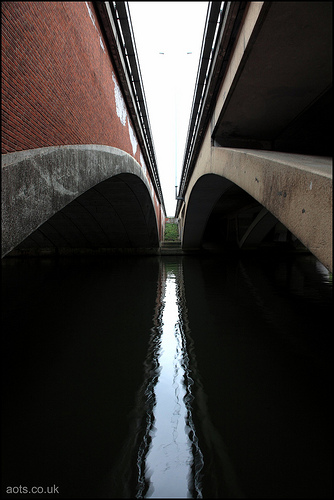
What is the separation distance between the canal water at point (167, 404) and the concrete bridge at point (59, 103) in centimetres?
167

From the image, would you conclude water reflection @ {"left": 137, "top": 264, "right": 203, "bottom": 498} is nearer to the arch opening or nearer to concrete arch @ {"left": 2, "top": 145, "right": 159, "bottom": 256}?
concrete arch @ {"left": 2, "top": 145, "right": 159, "bottom": 256}

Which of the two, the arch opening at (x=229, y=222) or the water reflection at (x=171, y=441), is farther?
the arch opening at (x=229, y=222)

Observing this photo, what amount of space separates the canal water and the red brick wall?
8.27 feet

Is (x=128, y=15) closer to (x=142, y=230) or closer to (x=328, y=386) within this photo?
(x=328, y=386)

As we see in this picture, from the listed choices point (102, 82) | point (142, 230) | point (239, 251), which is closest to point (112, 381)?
point (102, 82)

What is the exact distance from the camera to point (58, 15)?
10.5ft

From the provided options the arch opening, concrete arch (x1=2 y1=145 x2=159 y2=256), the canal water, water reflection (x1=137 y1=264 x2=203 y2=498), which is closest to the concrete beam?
the canal water

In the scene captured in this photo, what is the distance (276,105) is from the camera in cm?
468

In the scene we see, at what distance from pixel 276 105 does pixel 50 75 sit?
3699mm

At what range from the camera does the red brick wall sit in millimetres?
2439

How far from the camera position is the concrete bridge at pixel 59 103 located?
2506mm

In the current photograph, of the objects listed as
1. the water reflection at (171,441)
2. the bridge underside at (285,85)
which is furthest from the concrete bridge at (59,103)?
the bridge underside at (285,85)

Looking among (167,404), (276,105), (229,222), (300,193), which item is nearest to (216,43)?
(276,105)

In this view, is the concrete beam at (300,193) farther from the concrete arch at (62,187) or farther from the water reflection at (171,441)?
the concrete arch at (62,187)
